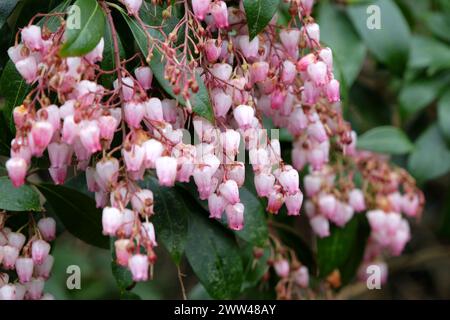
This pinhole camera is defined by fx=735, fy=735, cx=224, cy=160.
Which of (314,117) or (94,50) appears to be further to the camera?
(314,117)

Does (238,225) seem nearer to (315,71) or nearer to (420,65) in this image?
(315,71)

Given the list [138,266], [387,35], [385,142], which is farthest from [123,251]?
[387,35]

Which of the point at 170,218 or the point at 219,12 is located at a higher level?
the point at 219,12

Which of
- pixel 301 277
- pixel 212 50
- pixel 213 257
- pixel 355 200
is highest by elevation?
pixel 212 50

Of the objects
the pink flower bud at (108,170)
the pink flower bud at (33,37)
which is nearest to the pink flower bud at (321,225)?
the pink flower bud at (108,170)

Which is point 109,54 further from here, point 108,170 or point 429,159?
point 429,159
